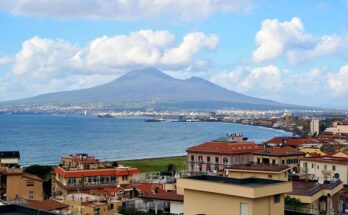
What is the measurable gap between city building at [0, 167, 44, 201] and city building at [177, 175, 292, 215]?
18433 millimetres

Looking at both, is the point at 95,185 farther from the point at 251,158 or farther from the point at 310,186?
the point at 251,158

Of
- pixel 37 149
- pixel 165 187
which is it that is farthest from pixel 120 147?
pixel 165 187

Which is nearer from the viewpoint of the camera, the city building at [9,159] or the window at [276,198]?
the window at [276,198]

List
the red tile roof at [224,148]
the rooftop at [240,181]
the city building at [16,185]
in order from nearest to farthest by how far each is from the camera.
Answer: the rooftop at [240,181]
the city building at [16,185]
the red tile roof at [224,148]

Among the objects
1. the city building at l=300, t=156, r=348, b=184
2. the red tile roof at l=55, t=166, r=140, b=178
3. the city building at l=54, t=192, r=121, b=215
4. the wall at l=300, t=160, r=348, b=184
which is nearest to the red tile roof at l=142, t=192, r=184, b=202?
the city building at l=54, t=192, r=121, b=215

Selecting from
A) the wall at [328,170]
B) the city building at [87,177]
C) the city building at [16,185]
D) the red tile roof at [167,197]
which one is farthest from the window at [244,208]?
the wall at [328,170]

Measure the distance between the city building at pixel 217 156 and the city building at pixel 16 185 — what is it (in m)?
18.9

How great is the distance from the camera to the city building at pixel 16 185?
3017 cm

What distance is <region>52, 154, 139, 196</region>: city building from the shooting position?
111 feet

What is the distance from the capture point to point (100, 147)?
333 feet

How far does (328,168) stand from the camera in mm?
36906

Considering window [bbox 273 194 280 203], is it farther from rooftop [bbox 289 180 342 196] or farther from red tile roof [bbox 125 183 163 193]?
red tile roof [bbox 125 183 163 193]

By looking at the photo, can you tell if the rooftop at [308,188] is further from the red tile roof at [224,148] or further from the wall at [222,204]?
the red tile roof at [224,148]

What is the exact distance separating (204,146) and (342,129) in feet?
152
